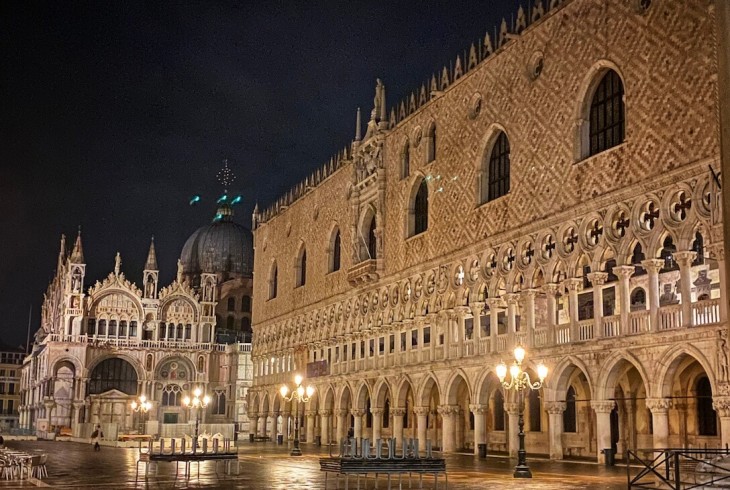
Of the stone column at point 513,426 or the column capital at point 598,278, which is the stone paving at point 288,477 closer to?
the stone column at point 513,426

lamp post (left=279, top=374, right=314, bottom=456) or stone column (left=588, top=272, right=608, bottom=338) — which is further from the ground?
stone column (left=588, top=272, right=608, bottom=338)

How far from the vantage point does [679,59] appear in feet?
75.8

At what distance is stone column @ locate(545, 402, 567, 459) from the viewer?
1065 inches

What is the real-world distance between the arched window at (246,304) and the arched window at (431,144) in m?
41.7

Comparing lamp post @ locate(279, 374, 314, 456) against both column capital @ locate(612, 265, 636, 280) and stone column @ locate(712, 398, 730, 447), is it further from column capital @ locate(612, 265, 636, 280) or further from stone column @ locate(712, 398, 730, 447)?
stone column @ locate(712, 398, 730, 447)

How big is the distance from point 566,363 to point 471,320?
310 inches

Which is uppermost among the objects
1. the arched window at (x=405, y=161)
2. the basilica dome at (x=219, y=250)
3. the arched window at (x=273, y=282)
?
the basilica dome at (x=219, y=250)

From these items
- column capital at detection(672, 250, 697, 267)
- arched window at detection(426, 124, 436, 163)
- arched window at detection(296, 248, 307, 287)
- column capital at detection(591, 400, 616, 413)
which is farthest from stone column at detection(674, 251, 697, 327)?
arched window at detection(296, 248, 307, 287)

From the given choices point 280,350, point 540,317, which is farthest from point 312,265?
point 540,317

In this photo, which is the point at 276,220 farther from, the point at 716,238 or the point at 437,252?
the point at 716,238

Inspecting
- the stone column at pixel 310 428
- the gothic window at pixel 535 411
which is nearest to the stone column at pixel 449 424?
the gothic window at pixel 535 411

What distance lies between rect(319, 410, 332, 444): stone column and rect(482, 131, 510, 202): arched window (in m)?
16.8

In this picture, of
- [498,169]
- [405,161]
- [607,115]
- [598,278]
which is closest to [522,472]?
[598,278]

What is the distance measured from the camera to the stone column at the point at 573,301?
2642 centimetres
